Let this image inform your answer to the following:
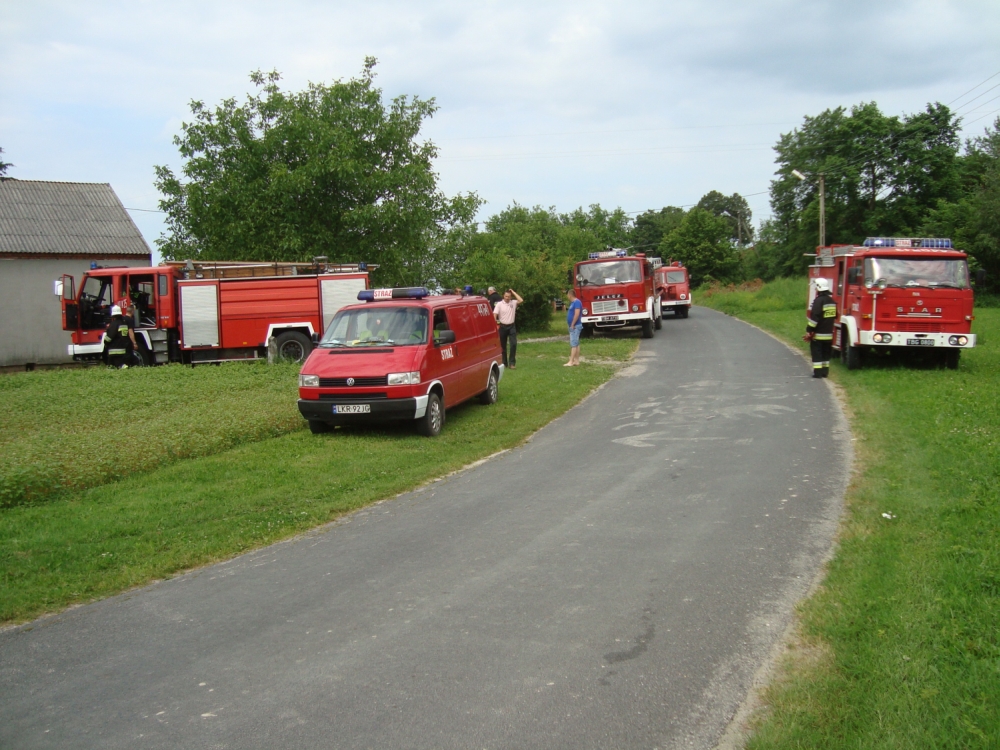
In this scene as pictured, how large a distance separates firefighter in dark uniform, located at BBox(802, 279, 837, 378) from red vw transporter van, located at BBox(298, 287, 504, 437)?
7.26m

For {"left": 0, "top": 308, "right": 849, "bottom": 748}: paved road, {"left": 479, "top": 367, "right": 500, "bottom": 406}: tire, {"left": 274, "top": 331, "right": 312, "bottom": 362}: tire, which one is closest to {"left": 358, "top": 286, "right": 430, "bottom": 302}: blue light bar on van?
{"left": 479, "top": 367, "right": 500, "bottom": 406}: tire

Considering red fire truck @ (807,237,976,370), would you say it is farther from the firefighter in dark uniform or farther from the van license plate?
the van license plate

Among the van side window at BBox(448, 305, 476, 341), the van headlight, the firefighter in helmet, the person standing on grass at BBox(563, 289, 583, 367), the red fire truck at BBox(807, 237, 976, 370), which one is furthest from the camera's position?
the firefighter in helmet

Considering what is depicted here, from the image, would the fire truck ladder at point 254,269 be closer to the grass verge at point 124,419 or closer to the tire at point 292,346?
the tire at point 292,346

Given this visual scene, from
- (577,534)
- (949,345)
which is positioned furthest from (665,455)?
(949,345)

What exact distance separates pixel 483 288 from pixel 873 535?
77.7 feet

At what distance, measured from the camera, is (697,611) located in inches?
208

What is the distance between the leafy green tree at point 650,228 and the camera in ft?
343

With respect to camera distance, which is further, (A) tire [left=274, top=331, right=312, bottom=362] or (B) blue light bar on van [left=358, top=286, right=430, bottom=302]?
(A) tire [left=274, top=331, right=312, bottom=362]

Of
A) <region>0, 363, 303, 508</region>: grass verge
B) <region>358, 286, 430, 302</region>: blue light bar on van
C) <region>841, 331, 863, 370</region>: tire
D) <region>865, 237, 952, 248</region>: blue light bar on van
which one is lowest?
<region>0, 363, 303, 508</region>: grass verge

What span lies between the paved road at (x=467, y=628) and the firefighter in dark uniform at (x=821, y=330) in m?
8.27

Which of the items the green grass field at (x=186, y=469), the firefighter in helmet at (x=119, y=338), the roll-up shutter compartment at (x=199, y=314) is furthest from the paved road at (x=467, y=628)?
the firefighter in helmet at (x=119, y=338)

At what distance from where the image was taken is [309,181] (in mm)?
23906

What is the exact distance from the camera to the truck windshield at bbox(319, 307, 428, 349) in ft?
40.0
